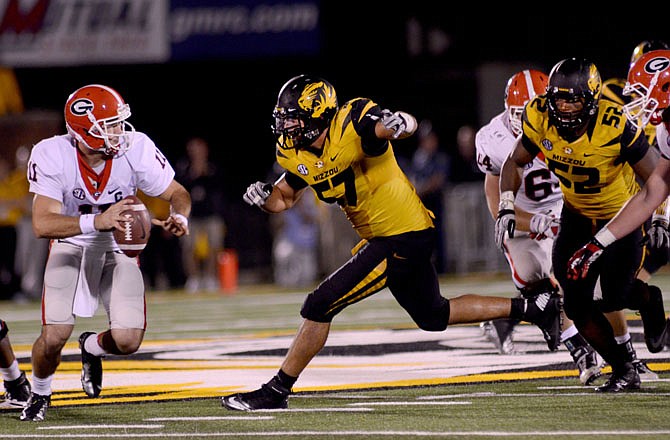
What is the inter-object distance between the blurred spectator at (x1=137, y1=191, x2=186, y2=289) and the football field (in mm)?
5099

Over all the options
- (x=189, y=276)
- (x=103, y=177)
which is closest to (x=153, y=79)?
(x=189, y=276)

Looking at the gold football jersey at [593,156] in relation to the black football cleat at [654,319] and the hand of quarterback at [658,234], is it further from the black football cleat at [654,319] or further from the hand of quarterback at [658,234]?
the black football cleat at [654,319]

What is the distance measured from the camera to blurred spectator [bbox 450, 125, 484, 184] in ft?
48.8

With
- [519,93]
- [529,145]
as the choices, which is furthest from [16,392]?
[519,93]

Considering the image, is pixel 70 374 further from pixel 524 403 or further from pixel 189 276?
pixel 189 276

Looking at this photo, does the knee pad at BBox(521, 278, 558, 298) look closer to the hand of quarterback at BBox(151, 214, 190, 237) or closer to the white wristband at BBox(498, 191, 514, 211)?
the white wristband at BBox(498, 191, 514, 211)

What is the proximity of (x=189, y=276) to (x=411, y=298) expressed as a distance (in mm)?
9102

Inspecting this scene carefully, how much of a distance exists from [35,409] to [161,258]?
32.8 ft

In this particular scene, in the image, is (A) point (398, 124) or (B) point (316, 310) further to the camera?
(B) point (316, 310)

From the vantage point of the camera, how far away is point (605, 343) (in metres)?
6.16

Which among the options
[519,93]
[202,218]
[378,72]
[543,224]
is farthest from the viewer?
[378,72]

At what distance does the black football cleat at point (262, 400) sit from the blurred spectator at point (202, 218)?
28.3 feet

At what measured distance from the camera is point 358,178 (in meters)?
6.22

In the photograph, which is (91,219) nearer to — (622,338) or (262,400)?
(262,400)
